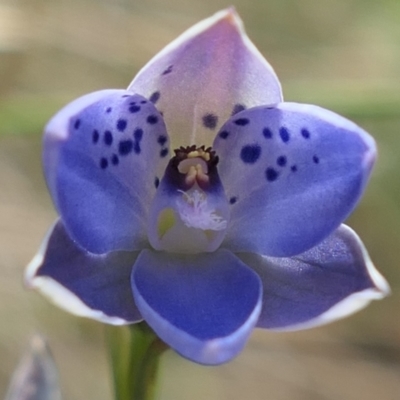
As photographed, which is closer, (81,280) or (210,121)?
(81,280)

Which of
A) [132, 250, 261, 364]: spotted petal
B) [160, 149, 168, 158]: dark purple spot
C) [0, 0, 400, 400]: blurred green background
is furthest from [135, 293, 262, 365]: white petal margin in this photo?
[0, 0, 400, 400]: blurred green background

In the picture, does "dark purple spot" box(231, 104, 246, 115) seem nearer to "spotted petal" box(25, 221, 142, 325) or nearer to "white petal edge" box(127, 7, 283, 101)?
"white petal edge" box(127, 7, 283, 101)

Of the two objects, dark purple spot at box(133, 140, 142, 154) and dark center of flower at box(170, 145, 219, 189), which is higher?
dark purple spot at box(133, 140, 142, 154)

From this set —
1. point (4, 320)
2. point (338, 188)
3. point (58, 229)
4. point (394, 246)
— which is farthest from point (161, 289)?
point (394, 246)

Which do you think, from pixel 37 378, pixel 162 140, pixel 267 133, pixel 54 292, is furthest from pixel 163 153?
pixel 37 378

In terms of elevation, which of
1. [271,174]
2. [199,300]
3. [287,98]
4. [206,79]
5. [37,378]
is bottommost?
[287,98]

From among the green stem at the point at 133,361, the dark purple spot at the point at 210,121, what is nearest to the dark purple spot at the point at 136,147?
the dark purple spot at the point at 210,121

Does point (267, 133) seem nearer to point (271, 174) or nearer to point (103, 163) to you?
point (271, 174)
